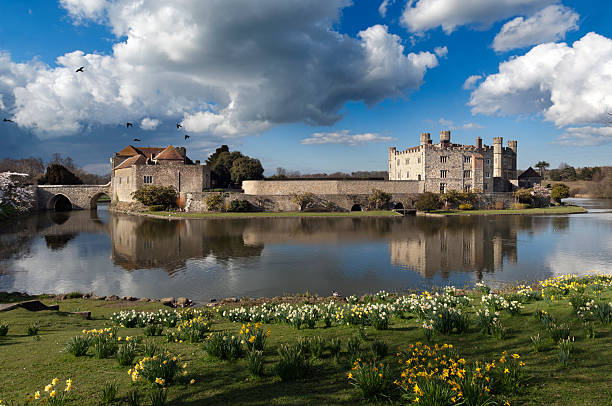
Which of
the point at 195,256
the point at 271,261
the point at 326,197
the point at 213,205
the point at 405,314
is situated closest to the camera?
the point at 405,314

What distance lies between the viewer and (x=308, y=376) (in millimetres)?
5336

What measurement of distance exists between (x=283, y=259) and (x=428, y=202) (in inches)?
1543

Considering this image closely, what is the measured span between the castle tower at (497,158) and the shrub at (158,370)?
73.8m

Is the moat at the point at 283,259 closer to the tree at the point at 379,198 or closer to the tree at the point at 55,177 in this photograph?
the tree at the point at 379,198

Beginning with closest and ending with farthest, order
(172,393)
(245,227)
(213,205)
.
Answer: (172,393), (245,227), (213,205)

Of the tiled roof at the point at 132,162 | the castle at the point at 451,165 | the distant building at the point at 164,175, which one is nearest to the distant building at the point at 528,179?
the castle at the point at 451,165

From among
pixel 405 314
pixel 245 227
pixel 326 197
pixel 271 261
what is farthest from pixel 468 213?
pixel 405 314

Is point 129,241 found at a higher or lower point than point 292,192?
lower

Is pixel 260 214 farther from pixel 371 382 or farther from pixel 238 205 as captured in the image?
pixel 371 382

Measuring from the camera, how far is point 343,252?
23.9 m

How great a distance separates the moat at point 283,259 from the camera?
16.2 metres

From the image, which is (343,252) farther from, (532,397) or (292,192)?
(292,192)

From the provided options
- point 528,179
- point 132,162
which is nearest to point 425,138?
point 528,179

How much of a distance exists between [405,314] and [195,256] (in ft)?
54.8
